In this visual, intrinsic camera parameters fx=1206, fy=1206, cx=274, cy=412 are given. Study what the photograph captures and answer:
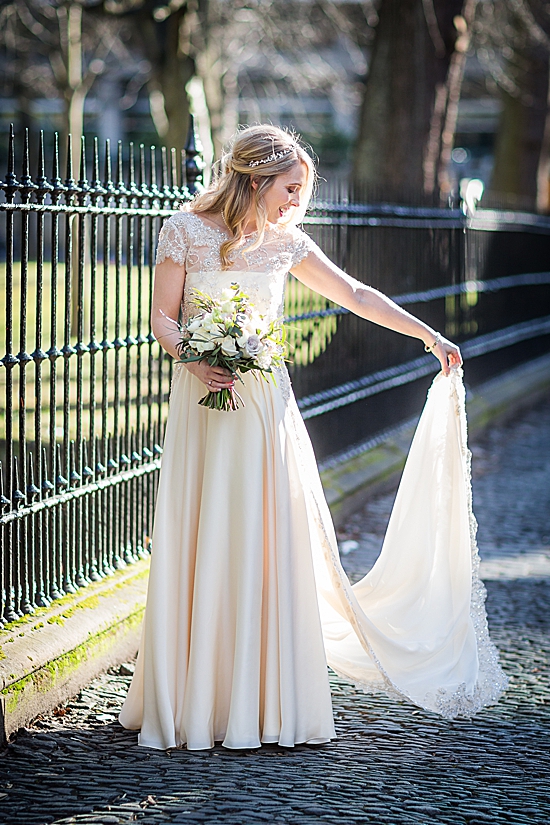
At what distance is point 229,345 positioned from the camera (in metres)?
3.76

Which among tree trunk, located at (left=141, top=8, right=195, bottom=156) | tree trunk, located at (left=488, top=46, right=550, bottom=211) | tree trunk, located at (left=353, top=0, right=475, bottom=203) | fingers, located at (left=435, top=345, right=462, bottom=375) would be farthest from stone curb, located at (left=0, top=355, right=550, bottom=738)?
tree trunk, located at (left=488, top=46, right=550, bottom=211)

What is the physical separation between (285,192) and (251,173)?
5.2 inches

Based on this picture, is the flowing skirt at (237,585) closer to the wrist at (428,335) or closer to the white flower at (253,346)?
the white flower at (253,346)

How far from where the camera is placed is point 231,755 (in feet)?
12.9

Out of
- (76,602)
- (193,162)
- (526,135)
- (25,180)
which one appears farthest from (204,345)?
(526,135)

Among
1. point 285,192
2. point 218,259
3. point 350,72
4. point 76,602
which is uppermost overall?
point 350,72

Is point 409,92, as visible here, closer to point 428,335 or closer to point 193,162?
point 193,162

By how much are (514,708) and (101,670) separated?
1.62 m

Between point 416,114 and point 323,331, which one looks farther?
point 416,114

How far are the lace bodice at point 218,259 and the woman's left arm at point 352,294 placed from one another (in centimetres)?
13

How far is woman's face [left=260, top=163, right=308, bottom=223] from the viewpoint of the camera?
4047 mm

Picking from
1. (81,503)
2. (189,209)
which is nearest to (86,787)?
(81,503)

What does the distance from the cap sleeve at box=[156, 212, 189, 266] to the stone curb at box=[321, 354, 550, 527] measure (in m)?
3.79

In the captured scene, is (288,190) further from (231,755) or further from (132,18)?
(132,18)
